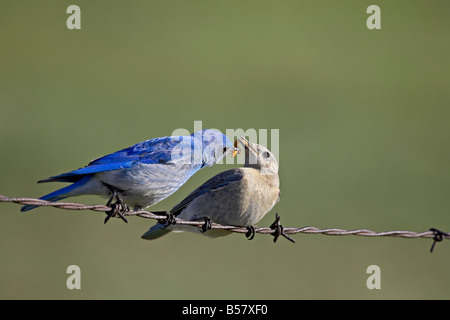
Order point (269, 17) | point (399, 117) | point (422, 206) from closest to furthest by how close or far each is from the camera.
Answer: point (422, 206) < point (399, 117) < point (269, 17)

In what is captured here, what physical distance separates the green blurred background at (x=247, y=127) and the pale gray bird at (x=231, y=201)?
5.89 meters

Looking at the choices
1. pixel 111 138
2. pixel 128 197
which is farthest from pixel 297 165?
pixel 128 197

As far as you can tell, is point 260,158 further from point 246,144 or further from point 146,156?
point 146,156

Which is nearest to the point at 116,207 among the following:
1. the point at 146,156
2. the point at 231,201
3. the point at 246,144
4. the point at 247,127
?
the point at 146,156

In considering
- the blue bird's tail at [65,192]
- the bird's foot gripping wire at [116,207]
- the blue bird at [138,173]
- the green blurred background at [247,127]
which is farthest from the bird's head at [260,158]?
the green blurred background at [247,127]

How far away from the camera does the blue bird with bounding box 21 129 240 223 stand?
20.6ft

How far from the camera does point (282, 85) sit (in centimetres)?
2312

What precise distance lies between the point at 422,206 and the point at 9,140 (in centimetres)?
1056

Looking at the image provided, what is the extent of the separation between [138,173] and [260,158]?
1.55m

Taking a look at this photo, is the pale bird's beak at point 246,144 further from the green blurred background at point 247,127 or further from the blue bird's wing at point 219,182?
the green blurred background at point 247,127

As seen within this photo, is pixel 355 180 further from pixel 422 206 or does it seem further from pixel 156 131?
pixel 156 131

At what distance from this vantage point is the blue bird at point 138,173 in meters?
6.27

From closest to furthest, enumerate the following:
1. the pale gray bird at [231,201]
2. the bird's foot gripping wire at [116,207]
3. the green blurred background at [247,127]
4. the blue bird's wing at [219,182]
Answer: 1. the bird's foot gripping wire at [116,207]
2. the pale gray bird at [231,201]
3. the blue bird's wing at [219,182]
4. the green blurred background at [247,127]

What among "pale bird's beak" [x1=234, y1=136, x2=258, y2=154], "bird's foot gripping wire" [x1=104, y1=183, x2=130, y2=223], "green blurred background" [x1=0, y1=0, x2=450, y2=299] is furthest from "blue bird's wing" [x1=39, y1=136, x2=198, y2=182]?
"green blurred background" [x1=0, y1=0, x2=450, y2=299]
